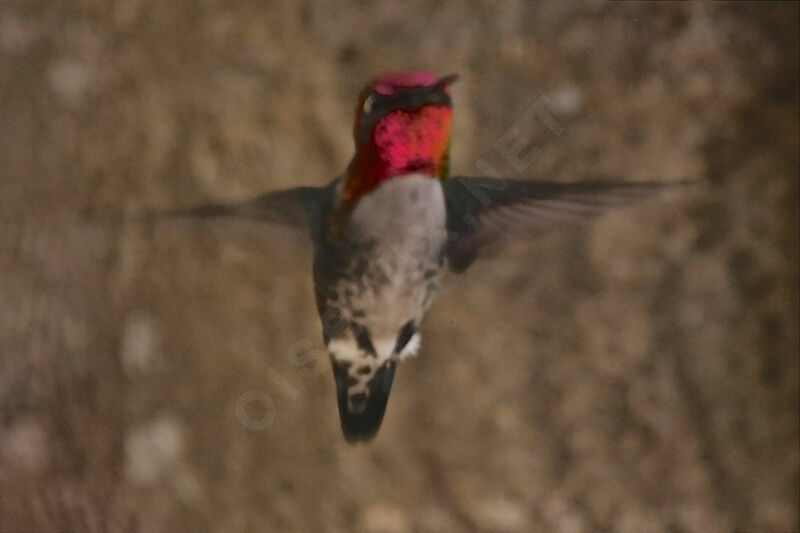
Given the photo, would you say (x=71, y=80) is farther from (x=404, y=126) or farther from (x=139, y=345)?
(x=404, y=126)

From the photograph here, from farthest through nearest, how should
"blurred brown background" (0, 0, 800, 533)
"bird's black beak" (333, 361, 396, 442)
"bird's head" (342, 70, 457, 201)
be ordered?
1. "blurred brown background" (0, 0, 800, 533)
2. "bird's black beak" (333, 361, 396, 442)
3. "bird's head" (342, 70, 457, 201)

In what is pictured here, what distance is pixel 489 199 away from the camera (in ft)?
1.76

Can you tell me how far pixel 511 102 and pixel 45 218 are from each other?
1.77 ft

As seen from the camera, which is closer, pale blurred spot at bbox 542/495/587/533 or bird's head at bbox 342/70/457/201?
bird's head at bbox 342/70/457/201

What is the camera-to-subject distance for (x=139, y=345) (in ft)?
2.94

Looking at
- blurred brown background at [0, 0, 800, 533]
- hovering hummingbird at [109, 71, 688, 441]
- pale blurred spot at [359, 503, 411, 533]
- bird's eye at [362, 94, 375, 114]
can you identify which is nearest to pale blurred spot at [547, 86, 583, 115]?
blurred brown background at [0, 0, 800, 533]

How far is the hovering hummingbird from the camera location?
455 millimetres

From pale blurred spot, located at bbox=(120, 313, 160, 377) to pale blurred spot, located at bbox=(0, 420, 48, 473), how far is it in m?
0.12

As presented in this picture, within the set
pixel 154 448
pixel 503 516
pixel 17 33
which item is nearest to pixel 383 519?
pixel 503 516

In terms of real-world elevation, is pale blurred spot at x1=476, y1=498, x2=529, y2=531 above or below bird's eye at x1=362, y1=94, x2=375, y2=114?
below

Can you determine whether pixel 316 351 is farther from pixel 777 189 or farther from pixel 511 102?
pixel 777 189

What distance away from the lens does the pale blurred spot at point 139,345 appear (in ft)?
2.93

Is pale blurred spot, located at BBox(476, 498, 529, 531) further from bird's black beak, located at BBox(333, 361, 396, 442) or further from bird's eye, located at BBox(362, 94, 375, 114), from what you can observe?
bird's eye, located at BBox(362, 94, 375, 114)

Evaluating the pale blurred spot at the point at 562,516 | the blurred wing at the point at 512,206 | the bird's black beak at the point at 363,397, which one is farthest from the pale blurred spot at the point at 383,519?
the blurred wing at the point at 512,206
